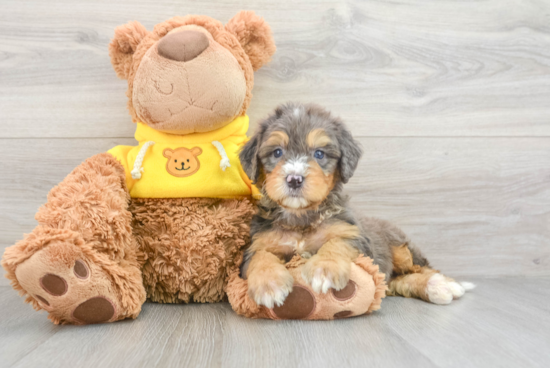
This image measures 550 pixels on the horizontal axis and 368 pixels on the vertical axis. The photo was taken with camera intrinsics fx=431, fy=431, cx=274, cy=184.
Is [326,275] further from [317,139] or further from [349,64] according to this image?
[349,64]

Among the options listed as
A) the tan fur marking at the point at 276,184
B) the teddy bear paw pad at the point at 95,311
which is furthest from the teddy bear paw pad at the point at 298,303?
the teddy bear paw pad at the point at 95,311

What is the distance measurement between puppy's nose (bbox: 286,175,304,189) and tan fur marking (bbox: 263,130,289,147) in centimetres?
21

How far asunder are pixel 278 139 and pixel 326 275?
24.6 inches

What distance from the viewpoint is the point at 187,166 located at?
2166mm

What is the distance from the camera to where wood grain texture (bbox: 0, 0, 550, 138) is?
105 inches

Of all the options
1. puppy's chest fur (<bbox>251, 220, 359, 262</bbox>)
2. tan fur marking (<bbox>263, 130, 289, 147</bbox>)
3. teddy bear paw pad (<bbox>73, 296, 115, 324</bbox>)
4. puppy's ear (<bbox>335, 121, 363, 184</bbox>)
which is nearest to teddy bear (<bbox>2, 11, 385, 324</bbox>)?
teddy bear paw pad (<bbox>73, 296, 115, 324</bbox>)

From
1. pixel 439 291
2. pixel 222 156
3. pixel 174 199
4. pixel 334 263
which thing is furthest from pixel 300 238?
pixel 439 291

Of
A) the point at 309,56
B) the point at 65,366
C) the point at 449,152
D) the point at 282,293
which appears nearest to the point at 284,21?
the point at 309,56

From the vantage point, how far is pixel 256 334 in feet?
5.51

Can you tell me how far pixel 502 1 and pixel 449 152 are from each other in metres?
1.03

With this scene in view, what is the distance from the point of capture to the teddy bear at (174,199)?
5.82 feet

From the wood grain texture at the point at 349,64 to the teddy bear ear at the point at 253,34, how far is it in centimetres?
40

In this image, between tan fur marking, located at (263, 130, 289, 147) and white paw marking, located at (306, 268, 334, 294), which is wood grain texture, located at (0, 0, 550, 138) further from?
white paw marking, located at (306, 268, 334, 294)

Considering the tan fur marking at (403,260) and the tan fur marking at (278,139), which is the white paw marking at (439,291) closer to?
the tan fur marking at (403,260)
